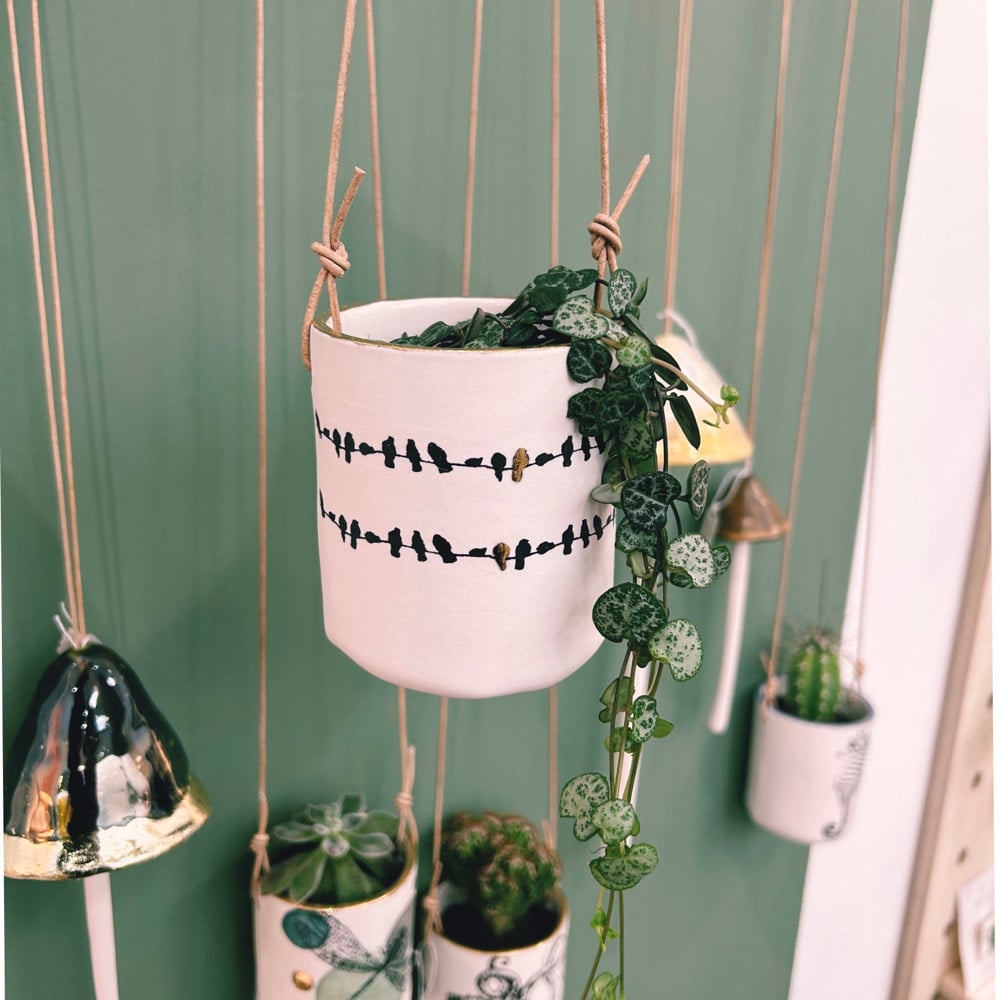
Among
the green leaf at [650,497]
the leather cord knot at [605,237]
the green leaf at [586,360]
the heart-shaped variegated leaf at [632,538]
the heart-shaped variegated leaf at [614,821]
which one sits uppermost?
the leather cord knot at [605,237]

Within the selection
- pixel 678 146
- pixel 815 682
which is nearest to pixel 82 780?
pixel 678 146

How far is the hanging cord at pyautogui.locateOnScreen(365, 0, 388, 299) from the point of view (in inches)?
24.3

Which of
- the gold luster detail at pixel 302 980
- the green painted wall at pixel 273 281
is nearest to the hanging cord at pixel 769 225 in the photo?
the green painted wall at pixel 273 281

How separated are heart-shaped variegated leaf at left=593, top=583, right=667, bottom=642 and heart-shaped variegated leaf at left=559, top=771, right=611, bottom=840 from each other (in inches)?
3.5

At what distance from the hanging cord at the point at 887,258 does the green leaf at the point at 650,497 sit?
0.67 metres

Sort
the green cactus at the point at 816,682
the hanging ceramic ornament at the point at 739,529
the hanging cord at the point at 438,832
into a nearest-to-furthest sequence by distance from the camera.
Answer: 1. the hanging cord at the point at 438,832
2. the hanging ceramic ornament at the point at 739,529
3. the green cactus at the point at 816,682

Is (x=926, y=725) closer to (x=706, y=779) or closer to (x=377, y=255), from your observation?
(x=706, y=779)

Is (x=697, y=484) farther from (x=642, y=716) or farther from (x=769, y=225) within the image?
(x=769, y=225)

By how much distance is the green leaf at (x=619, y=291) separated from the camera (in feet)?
1.55

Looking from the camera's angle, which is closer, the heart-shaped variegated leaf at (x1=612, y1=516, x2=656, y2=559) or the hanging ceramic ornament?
the heart-shaped variegated leaf at (x1=612, y1=516, x2=656, y2=559)

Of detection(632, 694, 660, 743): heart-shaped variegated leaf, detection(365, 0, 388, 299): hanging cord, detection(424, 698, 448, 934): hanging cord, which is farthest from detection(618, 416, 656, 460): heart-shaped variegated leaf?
detection(424, 698, 448, 934): hanging cord

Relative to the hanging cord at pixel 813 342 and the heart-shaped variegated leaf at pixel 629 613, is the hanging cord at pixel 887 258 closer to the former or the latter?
the hanging cord at pixel 813 342

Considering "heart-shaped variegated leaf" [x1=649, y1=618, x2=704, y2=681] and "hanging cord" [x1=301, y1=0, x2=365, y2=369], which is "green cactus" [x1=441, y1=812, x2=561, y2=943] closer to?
"heart-shaped variegated leaf" [x1=649, y1=618, x2=704, y2=681]

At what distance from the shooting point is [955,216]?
1.05 meters
